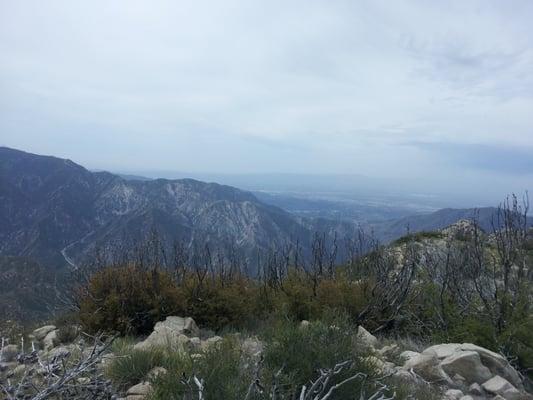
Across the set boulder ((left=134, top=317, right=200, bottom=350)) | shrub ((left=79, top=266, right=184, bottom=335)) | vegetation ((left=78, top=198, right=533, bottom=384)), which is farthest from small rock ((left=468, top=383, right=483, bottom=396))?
shrub ((left=79, top=266, right=184, bottom=335))

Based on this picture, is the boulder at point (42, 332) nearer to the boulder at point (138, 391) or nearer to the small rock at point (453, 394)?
the boulder at point (138, 391)

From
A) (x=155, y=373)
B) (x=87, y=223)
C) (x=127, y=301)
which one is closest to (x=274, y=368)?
(x=155, y=373)

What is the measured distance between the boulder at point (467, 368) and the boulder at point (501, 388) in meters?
0.14

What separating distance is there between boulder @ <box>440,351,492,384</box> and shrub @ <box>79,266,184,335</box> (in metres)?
4.89

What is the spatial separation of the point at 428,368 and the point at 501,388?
3.00 feet

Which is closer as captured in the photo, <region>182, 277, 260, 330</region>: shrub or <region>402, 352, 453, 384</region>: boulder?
<region>402, 352, 453, 384</region>: boulder

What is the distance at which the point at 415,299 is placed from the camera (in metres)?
10.5

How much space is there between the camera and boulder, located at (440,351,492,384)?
20.4 ft

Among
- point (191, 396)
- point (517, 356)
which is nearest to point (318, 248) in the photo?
point (517, 356)

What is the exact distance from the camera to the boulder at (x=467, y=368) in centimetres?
A: 621

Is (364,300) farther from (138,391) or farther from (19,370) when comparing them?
(19,370)

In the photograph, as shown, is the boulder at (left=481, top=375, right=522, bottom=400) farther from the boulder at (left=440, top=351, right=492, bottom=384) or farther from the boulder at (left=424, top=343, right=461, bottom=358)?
the boulder at (left=424, top=343, right=461, bottom=358)

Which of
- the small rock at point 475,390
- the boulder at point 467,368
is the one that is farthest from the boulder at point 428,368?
the small rock at point 475,390

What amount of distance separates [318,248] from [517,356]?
5.24m
